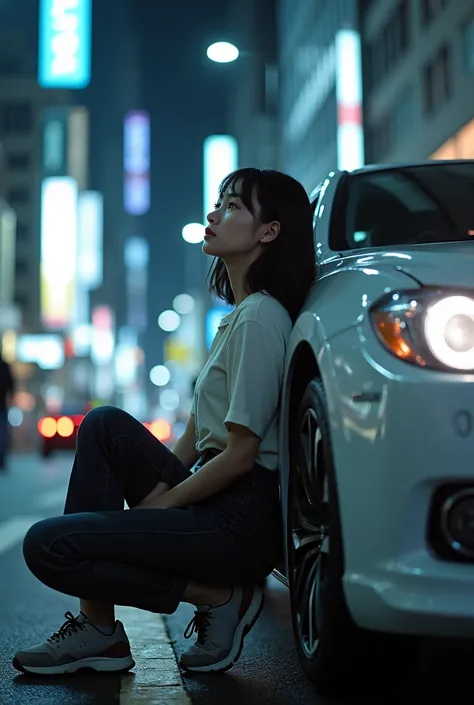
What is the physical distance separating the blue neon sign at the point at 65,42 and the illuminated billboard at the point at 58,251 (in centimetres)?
3441

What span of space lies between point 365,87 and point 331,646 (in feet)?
117

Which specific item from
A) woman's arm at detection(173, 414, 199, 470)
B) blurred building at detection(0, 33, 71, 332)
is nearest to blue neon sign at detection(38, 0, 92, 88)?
woman's arm at detection(173, 414, 199, 470)

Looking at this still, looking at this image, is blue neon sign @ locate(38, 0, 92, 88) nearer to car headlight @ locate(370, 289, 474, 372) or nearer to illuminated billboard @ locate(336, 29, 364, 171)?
illuminated billboard @ locate(336, 29, 364, 171)

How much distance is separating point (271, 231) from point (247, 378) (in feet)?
1.91

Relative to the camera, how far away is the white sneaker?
10.7 ft

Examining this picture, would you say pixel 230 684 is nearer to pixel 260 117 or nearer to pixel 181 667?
pixel 181 667

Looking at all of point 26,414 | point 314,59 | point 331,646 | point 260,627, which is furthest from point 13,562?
point 26,414

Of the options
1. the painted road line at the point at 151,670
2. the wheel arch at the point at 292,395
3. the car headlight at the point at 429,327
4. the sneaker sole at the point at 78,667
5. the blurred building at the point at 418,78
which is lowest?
the painted road line at the point at 151,670

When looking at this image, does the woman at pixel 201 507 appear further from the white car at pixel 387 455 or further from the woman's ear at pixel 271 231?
the white car at pixel 387 455

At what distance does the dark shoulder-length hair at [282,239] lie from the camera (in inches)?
136

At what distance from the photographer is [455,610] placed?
7.75 ft

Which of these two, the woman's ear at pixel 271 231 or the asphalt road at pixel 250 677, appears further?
the woman's ear at pixel 271 231

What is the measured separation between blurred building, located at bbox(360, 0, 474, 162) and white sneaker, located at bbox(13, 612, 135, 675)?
2429cm

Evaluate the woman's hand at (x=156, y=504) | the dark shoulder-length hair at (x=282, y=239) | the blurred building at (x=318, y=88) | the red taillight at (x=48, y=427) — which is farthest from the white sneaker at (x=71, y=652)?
the red taillight at (x=48, y=427)
